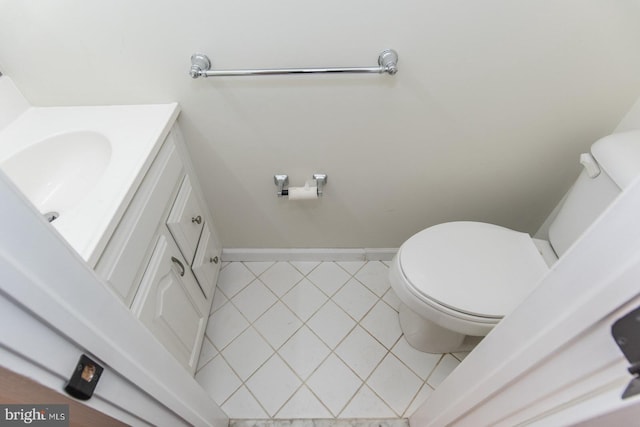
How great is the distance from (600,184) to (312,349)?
1142mm

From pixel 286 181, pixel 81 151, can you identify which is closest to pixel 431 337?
pixel 286 181

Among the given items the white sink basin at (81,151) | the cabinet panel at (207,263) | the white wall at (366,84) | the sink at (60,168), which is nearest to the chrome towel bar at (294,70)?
the white wall at (366,84)

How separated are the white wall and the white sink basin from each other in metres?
0.08

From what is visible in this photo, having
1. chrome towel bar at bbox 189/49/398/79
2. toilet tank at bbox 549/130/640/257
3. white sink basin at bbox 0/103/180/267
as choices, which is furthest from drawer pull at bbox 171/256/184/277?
toilet tank at bbox 549/130/640/257

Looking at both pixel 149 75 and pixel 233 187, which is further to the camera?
pixel 233 187

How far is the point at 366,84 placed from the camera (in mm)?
948

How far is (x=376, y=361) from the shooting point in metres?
1.25

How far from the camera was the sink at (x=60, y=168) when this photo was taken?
0.83m

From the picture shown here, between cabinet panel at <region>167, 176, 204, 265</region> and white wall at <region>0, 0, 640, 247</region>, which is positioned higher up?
white wall at <region>0, 0, 640, 247</region>

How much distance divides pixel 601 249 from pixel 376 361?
43.6 inches

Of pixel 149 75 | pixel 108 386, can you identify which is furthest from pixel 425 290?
pixel 149 75

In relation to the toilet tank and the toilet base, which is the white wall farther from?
the toilet base

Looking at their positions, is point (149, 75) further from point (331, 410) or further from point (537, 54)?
point (331, 410)

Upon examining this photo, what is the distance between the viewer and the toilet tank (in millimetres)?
804
